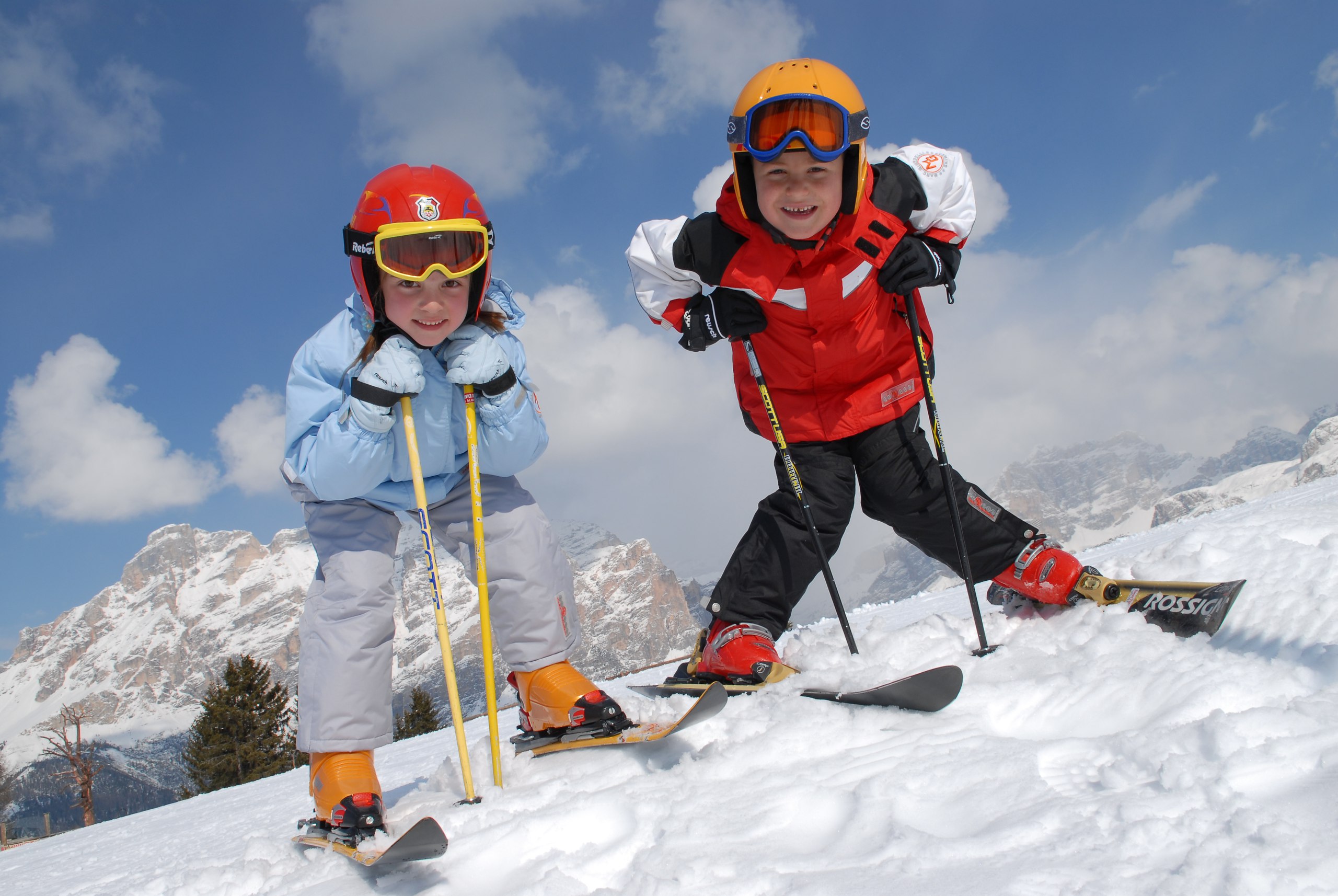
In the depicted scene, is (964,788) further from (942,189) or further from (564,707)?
(942,189)

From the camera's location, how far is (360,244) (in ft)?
9.65

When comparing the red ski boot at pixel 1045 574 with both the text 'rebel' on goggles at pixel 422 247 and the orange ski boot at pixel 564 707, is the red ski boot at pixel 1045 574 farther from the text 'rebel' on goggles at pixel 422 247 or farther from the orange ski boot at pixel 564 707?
the text 'rebel' on goggles at pixel 422 247

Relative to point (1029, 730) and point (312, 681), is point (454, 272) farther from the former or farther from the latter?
point (1029, 730)

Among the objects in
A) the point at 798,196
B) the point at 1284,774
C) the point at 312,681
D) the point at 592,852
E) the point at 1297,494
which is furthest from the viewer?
the point at 1297,494

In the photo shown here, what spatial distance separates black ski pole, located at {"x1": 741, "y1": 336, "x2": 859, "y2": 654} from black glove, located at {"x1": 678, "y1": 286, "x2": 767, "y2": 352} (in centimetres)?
9

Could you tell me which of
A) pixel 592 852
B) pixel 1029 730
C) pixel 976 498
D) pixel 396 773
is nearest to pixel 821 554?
pixel 976 498

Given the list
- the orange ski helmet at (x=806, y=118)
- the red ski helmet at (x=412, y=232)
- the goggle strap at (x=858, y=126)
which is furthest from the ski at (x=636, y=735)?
the goggle strap at (x=858, y=126)

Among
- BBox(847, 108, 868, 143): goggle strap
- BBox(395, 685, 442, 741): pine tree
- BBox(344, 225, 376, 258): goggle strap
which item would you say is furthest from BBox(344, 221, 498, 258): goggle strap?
BBox(395, 685, 442, 741): pine tree

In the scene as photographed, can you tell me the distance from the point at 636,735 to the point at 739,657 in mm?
847

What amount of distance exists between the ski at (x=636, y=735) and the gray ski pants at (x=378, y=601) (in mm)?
293

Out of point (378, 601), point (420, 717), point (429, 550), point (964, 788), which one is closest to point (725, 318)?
point (429, 550)

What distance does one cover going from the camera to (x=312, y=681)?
109 inches

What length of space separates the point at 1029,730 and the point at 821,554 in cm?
134

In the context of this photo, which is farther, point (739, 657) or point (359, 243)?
point (739, 657)
